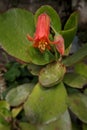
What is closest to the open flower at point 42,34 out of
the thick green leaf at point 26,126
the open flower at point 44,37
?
the open flower at point 44,37

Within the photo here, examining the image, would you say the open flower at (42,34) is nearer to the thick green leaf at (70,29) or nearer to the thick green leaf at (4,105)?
the thick green leaf at (70,29)

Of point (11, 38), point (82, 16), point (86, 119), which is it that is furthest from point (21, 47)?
point (82, 16)

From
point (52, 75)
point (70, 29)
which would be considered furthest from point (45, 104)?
point (70, 29)

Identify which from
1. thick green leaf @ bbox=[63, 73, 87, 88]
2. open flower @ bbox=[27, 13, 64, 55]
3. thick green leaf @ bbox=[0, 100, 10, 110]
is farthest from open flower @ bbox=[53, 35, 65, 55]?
thick green leaf @ bbox=[0, 100, 10, 110]

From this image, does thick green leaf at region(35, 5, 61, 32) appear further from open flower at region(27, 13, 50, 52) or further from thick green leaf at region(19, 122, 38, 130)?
thick green leaf at region(19, 122, 38, 130)

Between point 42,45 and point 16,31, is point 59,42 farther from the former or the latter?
point 16,31
